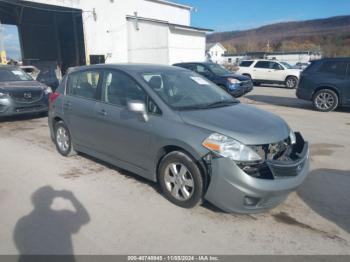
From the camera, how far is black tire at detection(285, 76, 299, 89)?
62.4 feet

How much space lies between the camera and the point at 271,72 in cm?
1986

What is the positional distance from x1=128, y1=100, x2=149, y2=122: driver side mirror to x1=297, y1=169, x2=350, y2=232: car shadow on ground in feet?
7.59

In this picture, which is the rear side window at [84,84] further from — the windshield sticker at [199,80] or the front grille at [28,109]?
the front grille at [28,109]

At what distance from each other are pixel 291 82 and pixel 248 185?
17549 millimetres

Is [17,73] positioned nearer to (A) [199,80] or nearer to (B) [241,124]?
(A) [199,80]

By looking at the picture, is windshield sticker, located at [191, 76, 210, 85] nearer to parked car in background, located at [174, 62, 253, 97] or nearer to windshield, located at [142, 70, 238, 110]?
windshield, located at [142, 70, 238, 110]

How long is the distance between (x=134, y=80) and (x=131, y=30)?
2167 centimetres

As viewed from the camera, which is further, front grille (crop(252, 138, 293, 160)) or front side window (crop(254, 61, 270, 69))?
front side window (crop(254, 61, 270, 69))

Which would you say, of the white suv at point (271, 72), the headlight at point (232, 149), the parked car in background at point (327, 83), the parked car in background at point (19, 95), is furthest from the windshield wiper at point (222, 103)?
the white suv at point (271, 72)

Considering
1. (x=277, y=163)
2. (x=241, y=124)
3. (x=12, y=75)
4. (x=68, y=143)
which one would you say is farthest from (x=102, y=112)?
(x=12, y=75)

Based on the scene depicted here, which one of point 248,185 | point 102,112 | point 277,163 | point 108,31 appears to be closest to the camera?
point 248,185

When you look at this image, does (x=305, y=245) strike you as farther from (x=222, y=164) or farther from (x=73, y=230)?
(x=73, y=230)

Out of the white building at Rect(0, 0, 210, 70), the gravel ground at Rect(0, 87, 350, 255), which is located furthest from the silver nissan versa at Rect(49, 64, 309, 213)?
the white building at Rect(0, 0, 210, 70)

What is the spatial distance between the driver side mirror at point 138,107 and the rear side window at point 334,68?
883 centimetres
